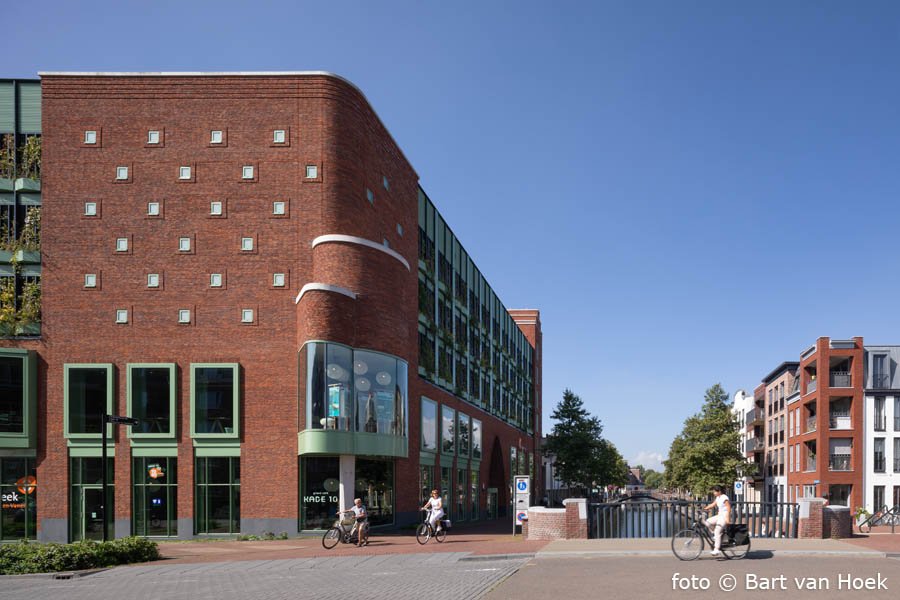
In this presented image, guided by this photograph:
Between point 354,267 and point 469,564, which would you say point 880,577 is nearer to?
point 469,564

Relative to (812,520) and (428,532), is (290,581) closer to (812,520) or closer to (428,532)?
(428,532)

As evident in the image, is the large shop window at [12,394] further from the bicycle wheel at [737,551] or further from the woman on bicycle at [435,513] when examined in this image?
the bicycle wheel at [737,551]

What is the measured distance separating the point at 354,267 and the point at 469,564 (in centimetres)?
1695

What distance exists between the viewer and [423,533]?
97.9ft

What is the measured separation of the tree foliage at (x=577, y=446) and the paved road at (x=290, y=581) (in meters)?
71.4

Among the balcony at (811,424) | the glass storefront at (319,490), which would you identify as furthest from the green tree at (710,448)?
the glass storefront at (319,490)

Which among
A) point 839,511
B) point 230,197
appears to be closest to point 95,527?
point 230,197

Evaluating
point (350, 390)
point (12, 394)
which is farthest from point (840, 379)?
point (12, 394)

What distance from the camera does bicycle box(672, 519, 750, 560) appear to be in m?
20.3

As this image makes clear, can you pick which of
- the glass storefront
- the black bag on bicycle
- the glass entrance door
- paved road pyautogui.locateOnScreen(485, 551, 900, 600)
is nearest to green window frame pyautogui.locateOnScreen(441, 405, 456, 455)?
the glass storefront

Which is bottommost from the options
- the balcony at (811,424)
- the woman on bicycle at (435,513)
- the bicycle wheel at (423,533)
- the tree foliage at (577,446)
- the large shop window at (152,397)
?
the tree foliage at (577,446)

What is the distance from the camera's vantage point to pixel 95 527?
35375 mm

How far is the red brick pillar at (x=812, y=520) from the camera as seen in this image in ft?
87.5

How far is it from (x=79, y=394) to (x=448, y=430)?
2205 cm
